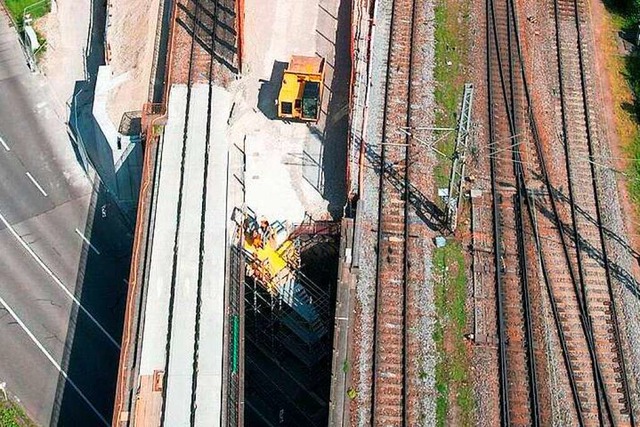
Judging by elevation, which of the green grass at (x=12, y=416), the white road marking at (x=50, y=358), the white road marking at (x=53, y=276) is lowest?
the green grass at (x=12, y=416)

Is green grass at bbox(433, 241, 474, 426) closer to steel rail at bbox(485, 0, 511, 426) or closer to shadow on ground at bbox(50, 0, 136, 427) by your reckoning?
steel rail at bbox(485, 0, 511, 426)

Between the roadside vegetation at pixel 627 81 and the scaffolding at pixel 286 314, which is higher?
the roadside vegetation at pixel 627 81

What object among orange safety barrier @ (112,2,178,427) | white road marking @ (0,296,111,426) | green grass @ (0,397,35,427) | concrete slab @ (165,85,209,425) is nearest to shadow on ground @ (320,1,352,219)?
concrete slab @ (165,85,209,425)

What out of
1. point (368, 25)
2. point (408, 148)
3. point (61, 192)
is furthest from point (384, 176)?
point (61, 192)

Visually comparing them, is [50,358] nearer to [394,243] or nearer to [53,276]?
[53,276]

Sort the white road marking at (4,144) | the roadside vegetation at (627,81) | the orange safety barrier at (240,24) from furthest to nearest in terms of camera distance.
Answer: the white road marking at (4,144) → the orange safety barrier at (240,24) → the roadside vegetation at (627,81)

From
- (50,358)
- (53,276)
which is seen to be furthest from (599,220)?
(53,276)

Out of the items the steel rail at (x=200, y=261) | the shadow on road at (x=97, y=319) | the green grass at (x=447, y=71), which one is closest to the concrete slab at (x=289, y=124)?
the steel rail at (x=200, y=261)

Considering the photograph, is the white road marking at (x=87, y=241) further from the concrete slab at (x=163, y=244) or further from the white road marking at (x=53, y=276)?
the concrete slab at (x=163, y=244)
